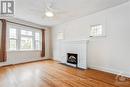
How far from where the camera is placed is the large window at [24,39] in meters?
5.39

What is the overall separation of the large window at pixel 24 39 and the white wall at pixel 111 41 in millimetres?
3204

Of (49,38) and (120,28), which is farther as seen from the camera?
(49,38)

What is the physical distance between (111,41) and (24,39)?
4897 mm

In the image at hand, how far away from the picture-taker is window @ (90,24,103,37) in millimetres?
4253

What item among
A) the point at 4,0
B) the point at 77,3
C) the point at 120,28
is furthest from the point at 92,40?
the point at 4,0

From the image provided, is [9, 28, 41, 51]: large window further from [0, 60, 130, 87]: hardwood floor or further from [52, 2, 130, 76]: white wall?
[52, 2, 130, 76]: white wall

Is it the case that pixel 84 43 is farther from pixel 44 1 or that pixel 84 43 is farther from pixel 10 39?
pixel 10 39

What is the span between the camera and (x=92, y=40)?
448 cm

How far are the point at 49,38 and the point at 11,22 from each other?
303 centimetres

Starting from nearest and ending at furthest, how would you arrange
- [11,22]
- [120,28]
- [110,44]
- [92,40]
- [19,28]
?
1. [120,28]
2. [110,44]
3. [92,40]
4. [11,22]
5. [19,28]

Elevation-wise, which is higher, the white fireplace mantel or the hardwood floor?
the white fireplace mantel

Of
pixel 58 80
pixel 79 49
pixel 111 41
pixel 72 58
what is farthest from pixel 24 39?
pixel 111 41

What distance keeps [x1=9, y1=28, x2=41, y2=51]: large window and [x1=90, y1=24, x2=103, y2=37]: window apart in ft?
12.7

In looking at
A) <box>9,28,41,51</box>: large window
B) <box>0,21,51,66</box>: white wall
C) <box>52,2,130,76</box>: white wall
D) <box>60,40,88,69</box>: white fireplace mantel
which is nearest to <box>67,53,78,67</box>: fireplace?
<box>60,40,88,69</box>: white fireplace mantel
